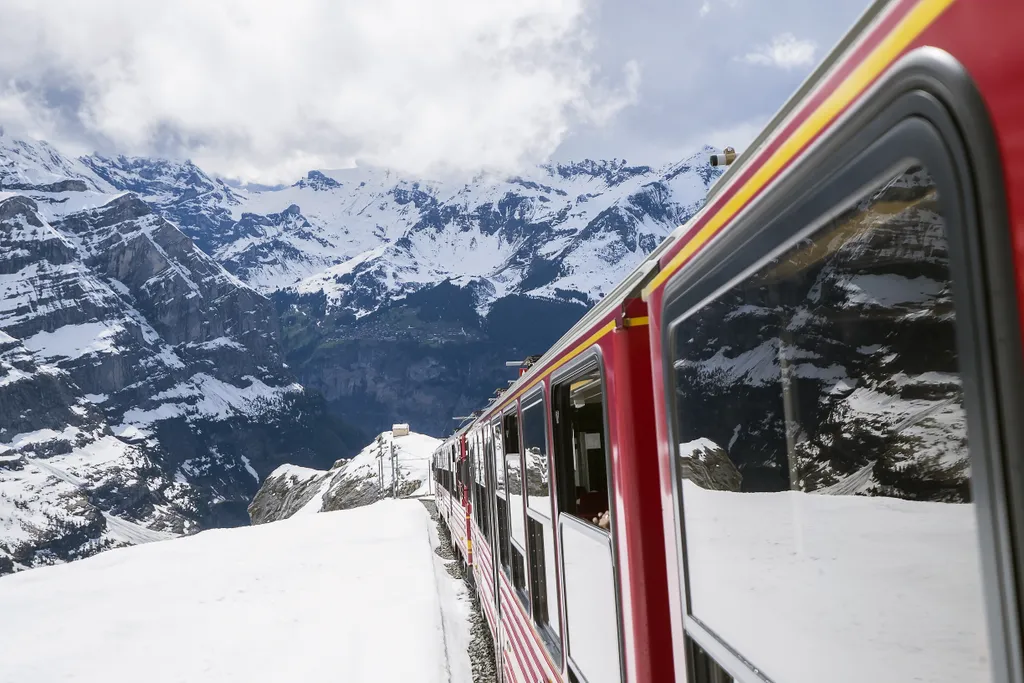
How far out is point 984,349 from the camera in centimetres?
75

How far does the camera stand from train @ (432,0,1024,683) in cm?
75

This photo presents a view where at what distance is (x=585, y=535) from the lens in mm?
2822

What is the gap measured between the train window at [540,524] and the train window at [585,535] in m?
0.18

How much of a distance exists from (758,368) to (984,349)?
558 millimetres

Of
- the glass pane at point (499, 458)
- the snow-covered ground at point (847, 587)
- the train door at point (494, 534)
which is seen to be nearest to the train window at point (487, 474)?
the train door at point (494, 534)

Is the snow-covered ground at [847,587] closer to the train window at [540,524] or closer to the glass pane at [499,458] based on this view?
the train window at [540,524]

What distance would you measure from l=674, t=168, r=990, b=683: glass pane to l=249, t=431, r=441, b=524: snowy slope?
50304 mm

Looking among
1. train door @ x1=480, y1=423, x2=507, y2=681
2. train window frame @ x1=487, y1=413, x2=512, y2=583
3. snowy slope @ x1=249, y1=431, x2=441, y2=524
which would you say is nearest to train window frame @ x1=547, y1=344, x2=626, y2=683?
train window frame @ x1=487, y1=413, x2=512, y2=583

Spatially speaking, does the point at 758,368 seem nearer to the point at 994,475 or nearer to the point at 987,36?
the point at 994,475

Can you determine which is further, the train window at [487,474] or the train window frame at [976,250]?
the train window at [487,474]

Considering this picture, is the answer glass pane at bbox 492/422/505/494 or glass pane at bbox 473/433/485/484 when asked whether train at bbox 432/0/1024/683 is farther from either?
glass pane at bbox 473/433/485/484

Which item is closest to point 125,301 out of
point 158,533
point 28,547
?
point 158,533

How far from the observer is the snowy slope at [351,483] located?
56025 mm

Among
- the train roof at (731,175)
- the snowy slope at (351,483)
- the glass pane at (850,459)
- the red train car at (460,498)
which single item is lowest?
the snowy slope at (351,483)
